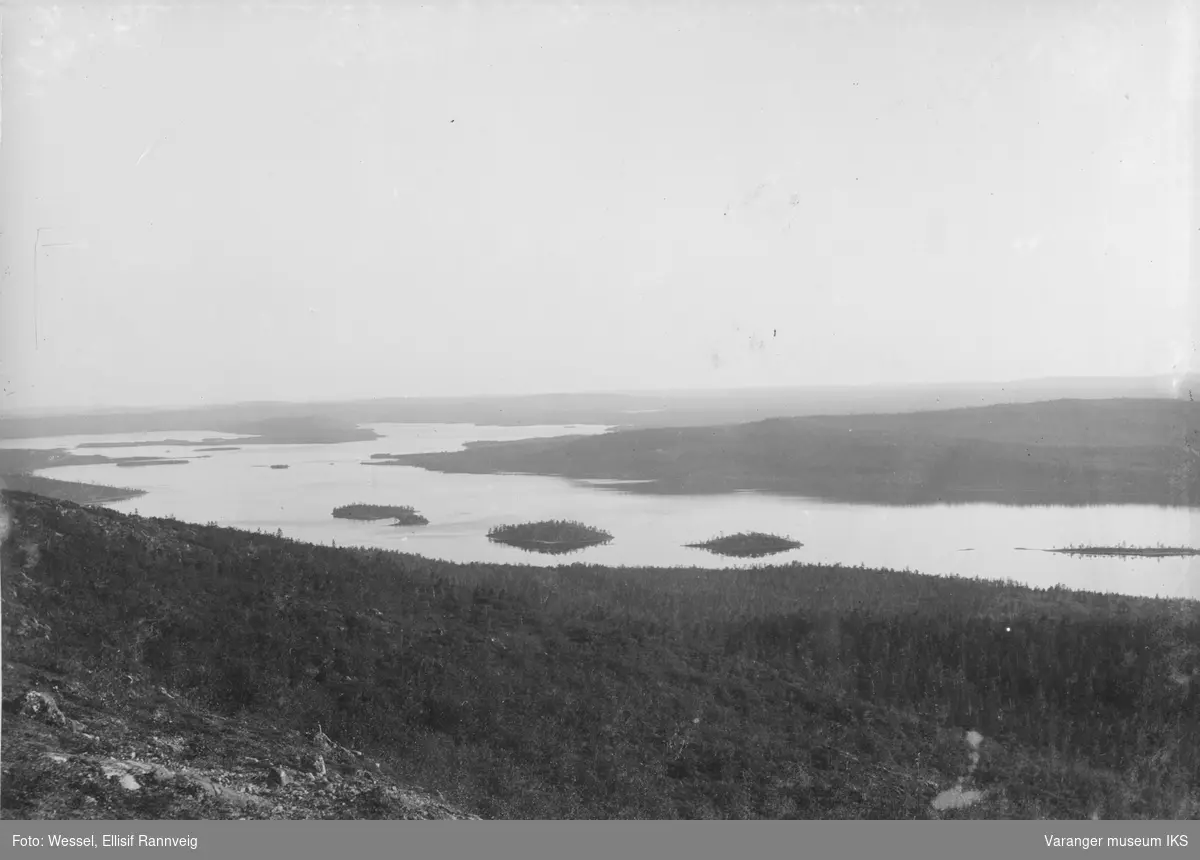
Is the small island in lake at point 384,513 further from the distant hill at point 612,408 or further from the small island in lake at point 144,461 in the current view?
the small island in lake at point 144,461

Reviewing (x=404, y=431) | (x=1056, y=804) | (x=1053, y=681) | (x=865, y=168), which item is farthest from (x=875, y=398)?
(x=404, y=431)

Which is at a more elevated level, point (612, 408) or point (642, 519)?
point (612, 408)

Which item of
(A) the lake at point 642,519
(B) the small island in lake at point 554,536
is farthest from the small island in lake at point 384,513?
(B) the small island in lake at point 554,536

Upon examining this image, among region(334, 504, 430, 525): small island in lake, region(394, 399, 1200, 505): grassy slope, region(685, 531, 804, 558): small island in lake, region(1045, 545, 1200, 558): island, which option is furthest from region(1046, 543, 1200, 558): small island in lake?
region(334, 504, 430, 525): small island in lake

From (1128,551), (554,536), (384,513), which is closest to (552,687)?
(554,536)

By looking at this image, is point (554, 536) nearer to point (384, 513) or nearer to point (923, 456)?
point (384, 513)

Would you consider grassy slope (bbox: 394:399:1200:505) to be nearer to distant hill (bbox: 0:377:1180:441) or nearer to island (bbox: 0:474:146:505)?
distant hill (bbox: 0:377:1180:441)
